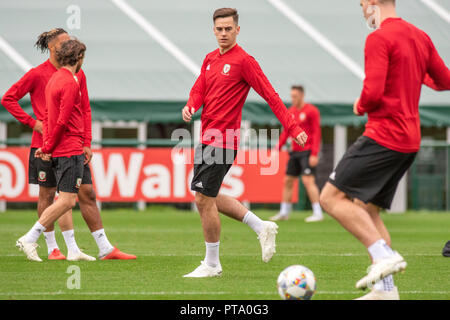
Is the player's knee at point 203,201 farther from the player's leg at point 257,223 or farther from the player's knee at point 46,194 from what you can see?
the player's knee at point 46,194

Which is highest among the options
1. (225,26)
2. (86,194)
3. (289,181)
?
(225,26)

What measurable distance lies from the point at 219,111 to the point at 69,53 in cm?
174

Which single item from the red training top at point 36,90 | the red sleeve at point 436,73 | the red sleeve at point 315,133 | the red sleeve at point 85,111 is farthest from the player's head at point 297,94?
the red sleeve at point 436,73

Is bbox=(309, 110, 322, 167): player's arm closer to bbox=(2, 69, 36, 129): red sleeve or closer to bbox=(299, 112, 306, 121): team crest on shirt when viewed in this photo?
bbox=(299, 112, 306, 121): team crest on shirt

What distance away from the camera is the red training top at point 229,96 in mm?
6695

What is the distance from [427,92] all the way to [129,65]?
6.78 metres

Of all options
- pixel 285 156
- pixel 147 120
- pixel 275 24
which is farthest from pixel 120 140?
pixel 275 24

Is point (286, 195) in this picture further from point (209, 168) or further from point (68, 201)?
point (209, 168)

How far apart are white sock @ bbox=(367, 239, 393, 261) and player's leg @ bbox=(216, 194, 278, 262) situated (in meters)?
1.90

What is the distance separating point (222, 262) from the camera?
790 centimetres

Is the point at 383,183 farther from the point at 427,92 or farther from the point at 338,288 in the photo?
the point at 427,92

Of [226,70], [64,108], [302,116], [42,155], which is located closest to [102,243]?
[42,155]

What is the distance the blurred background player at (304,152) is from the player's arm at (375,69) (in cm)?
836

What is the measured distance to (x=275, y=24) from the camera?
18188 millimetres
